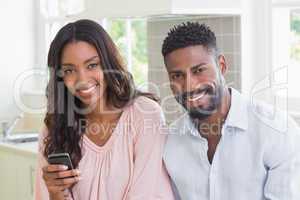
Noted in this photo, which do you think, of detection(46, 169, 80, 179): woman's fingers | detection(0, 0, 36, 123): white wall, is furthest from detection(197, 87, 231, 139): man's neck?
detection(0, 0, 36, 123): white wall

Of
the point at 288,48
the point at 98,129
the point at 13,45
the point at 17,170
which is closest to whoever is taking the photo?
the point at 98,129

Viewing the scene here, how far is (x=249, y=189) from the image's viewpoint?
1.44m

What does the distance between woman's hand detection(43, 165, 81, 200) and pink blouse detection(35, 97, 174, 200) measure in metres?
0.04

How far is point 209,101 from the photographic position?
1454 mm

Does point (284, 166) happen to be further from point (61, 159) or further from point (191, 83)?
point (61, 159)

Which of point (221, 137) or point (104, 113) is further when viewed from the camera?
point (104, 113)

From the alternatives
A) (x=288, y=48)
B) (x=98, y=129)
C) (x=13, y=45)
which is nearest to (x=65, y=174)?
(x=98, y=129)

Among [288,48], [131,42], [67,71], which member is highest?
[131,42]

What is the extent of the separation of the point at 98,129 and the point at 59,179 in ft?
0.74

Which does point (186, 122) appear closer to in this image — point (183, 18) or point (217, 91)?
point (217, 91)

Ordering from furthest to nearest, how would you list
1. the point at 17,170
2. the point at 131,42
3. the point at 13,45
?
the point at 13,45
the point at 131,42
the point at 17,170

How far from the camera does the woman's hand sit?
1.59m

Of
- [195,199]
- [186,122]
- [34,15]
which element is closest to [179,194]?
[195,199]

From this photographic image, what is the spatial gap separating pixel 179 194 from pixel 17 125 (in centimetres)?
190
